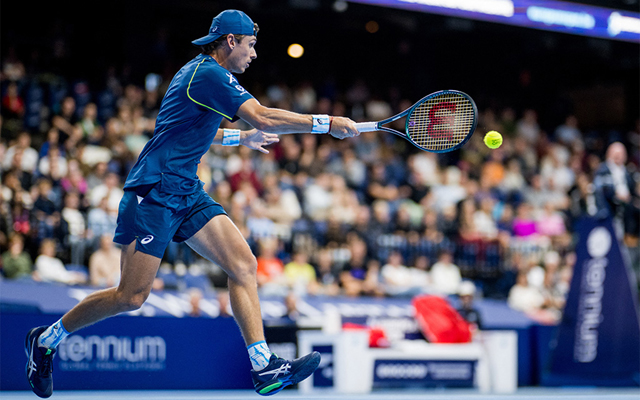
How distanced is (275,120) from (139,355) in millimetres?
4910

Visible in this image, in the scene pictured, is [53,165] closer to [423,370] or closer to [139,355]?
[139,355]

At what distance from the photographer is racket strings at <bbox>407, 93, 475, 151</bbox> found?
4.82 m

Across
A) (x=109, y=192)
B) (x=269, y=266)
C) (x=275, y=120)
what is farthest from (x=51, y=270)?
(x=275, y=120)

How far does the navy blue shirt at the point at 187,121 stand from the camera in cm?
436

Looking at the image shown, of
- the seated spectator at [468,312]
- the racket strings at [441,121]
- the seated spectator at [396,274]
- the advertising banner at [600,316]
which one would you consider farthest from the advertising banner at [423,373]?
the racket strings at [441,121]

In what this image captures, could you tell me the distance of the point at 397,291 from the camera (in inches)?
455

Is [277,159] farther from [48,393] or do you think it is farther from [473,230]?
[48,393]

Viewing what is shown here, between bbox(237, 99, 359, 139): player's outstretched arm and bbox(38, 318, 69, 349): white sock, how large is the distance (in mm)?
1769

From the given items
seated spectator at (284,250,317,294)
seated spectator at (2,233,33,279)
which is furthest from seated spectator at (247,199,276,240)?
seated spectator at (2,233,33,279)

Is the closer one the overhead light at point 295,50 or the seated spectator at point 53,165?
the seated spectator at point 53,165

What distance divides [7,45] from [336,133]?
12.0m

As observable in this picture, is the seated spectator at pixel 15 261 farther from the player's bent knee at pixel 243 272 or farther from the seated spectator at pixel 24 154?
the player's bent knee at pixel 243 272

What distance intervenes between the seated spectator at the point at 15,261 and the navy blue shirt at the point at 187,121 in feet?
19.5

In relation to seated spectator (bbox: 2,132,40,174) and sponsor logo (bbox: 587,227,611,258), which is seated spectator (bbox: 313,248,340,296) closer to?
sponsor logo (bbox: 587,227,611,258)
